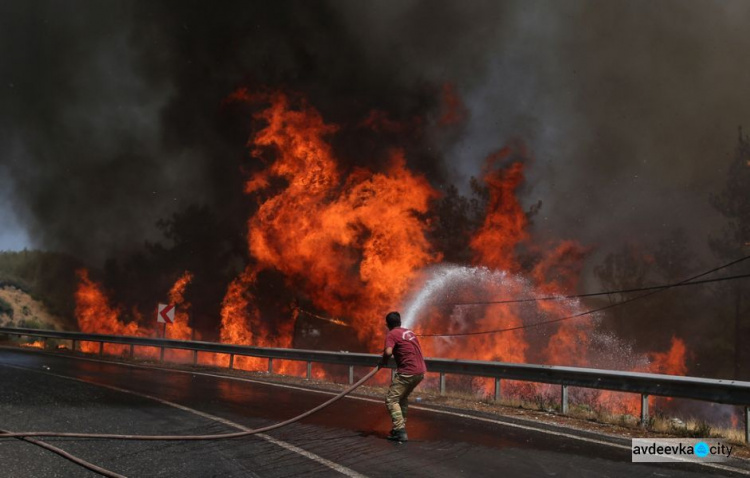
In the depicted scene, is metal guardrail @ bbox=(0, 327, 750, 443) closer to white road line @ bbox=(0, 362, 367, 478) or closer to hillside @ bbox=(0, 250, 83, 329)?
white road line @ bbox=(0, 362, 367, 478)

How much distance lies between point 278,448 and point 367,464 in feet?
3.62

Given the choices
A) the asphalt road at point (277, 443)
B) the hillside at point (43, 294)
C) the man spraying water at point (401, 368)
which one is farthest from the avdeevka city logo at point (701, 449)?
the hillside at point (43, 294)

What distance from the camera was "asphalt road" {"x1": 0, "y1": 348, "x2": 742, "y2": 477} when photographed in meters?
5.13

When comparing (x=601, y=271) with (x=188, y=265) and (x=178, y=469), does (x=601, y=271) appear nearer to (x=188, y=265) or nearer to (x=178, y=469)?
(x=188, y=265)

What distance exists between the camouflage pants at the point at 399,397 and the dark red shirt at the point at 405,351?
10 cm

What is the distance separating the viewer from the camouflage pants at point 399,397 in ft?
21.1

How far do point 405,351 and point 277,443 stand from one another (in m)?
1.86

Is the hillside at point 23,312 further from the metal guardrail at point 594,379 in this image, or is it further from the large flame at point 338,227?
the metal guardrail at point 594,379

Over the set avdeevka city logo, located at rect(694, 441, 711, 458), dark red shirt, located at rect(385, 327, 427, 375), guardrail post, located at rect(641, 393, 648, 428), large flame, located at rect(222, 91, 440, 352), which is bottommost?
avdeevka city logo, located at rect(694, 441, 711, 458)

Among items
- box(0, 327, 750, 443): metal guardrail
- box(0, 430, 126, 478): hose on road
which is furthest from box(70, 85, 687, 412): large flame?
box(0, 430, 126, 478): hose on road

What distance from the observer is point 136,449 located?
18.5ft

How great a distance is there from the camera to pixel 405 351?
22.6 ft

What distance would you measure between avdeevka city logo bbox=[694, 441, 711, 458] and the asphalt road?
742 millimetres

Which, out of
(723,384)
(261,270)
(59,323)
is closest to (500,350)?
(261,270)
